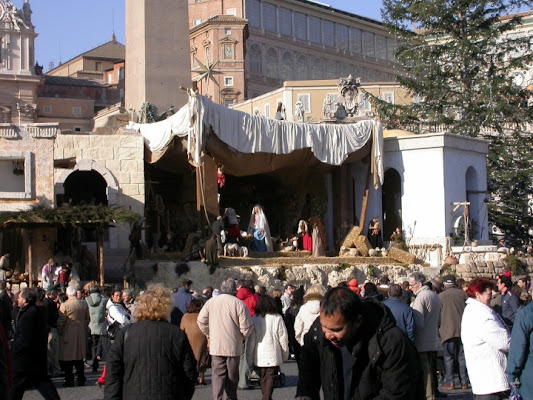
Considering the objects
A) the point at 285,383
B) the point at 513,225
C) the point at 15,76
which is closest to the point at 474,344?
the point at 285,383

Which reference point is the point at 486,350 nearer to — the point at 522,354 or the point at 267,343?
the point at 522,354

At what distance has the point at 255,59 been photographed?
75500mm

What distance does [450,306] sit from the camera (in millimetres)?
11688

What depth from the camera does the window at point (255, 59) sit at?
75162mm

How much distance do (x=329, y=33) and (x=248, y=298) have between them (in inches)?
2858

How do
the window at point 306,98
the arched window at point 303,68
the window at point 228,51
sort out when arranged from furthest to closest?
the arched window at point 303,68
the window at point 228,51
the window at point 306,98

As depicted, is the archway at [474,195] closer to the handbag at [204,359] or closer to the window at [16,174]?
the window at [16,174]

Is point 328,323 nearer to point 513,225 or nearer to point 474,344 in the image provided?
point 474,344

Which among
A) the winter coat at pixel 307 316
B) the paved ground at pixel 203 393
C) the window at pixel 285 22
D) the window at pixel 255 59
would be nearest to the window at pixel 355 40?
the window at pixel 285 22

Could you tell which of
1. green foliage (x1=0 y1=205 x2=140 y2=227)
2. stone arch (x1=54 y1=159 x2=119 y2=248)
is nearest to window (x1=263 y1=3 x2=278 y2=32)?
stone arch (x1=54 y1=159 x2=119 y2=248)

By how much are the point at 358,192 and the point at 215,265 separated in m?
9.26

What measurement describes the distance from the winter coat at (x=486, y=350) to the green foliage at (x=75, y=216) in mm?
13463

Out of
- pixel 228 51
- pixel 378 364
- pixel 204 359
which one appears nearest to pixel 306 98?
pixel 228 51

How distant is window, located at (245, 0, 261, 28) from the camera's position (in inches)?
2980
